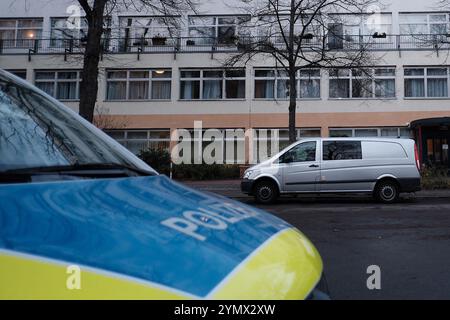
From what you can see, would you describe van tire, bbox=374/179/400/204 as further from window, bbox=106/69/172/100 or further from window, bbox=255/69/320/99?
window, bbox=106/69/172/100

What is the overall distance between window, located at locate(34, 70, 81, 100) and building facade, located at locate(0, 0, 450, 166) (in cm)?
7

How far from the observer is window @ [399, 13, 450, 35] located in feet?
95.9

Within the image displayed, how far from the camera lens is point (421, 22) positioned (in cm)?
2952

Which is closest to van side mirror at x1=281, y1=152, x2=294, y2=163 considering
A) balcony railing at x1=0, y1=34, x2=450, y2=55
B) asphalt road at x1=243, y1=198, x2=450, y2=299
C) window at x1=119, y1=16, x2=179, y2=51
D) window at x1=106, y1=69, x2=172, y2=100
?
asphalt road at x1=243, y1=198, x2=450, y2=299

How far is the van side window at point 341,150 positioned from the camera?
13.6 meters

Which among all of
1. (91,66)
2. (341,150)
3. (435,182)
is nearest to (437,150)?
(435,182)

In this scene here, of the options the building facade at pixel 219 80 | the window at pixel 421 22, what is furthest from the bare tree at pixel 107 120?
the window at pixel 421 22

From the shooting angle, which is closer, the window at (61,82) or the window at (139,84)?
the window at (139,84)

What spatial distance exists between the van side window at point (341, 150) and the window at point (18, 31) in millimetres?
24707

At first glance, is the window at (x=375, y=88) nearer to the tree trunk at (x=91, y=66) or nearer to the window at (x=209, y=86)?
the window at (x=209, y=86)

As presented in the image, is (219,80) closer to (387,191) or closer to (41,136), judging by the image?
(387,191)

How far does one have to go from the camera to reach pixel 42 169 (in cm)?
210

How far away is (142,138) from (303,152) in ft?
57.4
